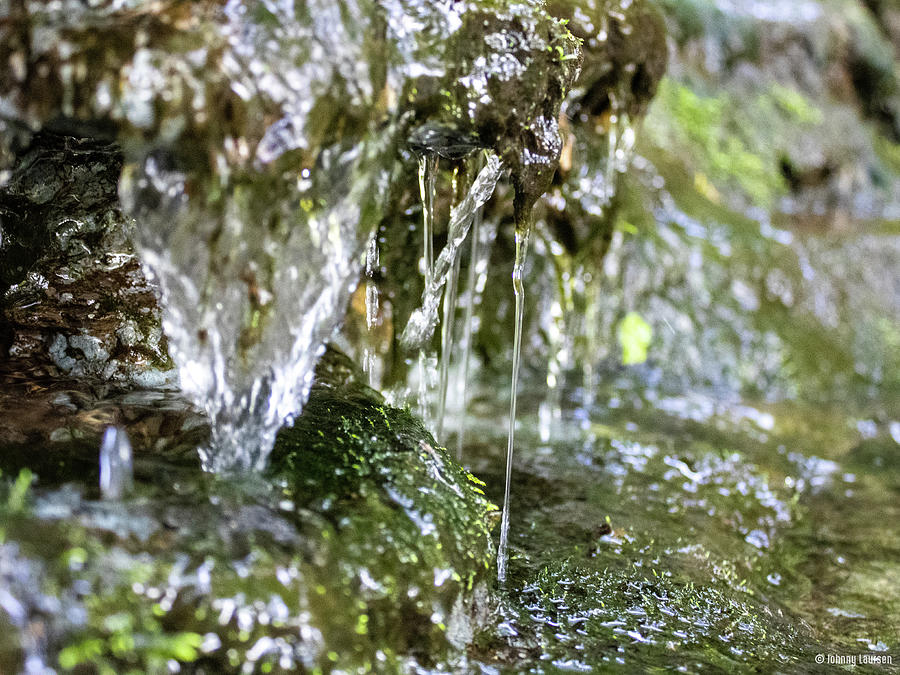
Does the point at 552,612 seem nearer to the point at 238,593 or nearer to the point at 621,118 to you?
the point at 238,593

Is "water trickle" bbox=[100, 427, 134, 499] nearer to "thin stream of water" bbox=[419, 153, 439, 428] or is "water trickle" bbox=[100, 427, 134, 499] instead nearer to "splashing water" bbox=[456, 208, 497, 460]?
"thin stream of water" bbox=[419, 153, 439, 428]

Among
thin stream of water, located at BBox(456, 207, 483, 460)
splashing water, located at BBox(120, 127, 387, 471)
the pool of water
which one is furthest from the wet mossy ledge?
thin stream of water, located at BBox(456, 207, 483, 460)

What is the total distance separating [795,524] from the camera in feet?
12.8

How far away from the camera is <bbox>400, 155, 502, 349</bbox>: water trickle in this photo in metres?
2.91

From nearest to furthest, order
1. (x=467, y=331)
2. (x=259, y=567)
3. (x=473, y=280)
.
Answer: (x=259, y=567)
(x=473, y=280)
(x=467, y=331)

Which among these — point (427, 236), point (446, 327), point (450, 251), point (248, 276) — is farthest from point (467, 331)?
point (248, 276)

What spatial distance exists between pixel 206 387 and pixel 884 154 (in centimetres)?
1026

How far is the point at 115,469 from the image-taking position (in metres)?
2.02

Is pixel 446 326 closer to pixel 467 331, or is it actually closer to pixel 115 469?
pixel 467 331

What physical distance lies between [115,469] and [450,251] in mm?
1591

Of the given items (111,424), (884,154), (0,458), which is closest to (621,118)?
(111,424)

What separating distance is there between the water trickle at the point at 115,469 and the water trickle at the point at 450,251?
1.49m

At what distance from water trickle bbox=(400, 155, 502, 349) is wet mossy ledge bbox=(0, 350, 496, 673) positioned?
102cm

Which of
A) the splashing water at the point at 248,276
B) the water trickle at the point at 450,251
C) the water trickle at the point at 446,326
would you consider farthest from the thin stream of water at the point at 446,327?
the splashing water at the point at 248,276
